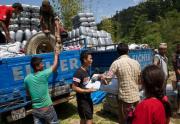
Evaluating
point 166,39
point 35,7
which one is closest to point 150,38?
point 166,39

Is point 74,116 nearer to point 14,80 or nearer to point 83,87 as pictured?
point 14,80

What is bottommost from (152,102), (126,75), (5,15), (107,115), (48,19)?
(107,115)

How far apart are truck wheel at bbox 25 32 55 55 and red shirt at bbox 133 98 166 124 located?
5.13 m

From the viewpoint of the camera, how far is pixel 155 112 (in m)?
2.63

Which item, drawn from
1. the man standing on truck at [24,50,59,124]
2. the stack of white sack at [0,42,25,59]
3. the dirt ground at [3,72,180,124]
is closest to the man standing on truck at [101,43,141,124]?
the man standing on truck at [24,50,59,124]

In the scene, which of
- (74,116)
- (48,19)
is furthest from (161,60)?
(48,19)

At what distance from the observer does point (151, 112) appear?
2.63 metres

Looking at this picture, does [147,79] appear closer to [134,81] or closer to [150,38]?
[134,81]

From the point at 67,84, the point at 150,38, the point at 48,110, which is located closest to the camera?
the point at 48,110

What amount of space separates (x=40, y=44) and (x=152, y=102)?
5404 mm

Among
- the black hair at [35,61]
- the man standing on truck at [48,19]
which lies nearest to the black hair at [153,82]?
the black hair at [35,61]

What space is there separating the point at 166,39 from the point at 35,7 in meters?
9.71

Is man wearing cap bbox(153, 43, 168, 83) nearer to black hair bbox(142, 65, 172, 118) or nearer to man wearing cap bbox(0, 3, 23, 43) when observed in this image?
man wearing cap bbox(0, 3, 23, 43)

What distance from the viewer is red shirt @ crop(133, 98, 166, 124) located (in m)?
2.63
